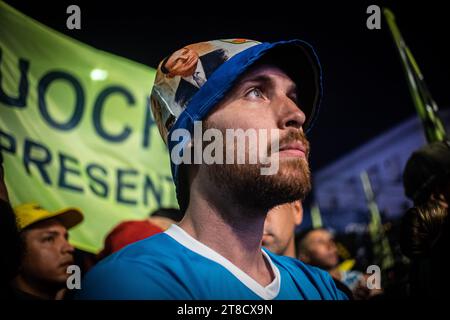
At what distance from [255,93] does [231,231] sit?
0.34m

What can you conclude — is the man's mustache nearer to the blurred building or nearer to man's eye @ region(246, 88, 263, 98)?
man's eye @ region(246, 88, 263, 98)

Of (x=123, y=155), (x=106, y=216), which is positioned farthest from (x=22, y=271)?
(x=123, y=155)

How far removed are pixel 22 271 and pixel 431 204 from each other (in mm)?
1637

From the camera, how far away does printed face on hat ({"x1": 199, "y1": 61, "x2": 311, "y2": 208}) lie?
107 cm

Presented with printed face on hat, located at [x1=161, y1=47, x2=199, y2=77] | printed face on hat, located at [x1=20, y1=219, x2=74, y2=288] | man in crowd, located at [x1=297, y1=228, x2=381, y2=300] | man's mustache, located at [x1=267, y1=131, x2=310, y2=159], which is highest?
printed face on hat, located at [x1=161, y1=47, x2=199, y2=77]

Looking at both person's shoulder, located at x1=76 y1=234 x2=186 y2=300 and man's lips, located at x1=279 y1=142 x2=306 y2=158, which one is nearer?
person's shoulder, located at x1=76 y1=234 x2=186 y2=300

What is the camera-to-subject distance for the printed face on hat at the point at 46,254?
6.17 ft

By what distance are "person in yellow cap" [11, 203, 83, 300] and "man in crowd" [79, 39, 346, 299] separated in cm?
91

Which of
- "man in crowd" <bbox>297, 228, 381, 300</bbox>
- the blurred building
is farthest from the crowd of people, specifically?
the blurred building

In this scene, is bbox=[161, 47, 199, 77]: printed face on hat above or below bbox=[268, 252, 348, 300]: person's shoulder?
above

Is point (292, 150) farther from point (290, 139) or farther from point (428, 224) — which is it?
point (428, 224)

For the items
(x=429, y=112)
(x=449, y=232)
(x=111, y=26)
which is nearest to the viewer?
(x=449, y=232)

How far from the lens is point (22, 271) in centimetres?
186
